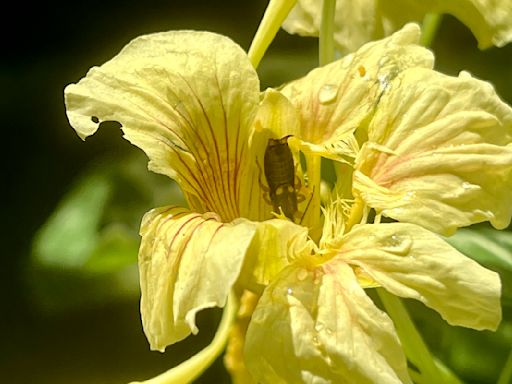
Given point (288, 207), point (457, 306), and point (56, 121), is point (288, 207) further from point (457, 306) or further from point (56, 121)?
point (56, 121)

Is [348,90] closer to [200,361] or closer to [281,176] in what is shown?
[281,176]

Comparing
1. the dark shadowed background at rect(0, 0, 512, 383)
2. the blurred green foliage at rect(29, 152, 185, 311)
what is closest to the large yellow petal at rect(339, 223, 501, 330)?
the dark shadowed background at rect(0, 0, 512, 383)

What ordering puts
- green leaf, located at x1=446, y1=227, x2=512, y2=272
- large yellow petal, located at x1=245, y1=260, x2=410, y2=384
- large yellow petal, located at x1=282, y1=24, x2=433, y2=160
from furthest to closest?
1. green leaf, located at x1=446, y1=227, x2=512, y2=272
2. large yellow petal, located at x1=282, y1=24, x2=433, y2=160
3. large yellow petal, located at x1=245, y1=260, x2=410, y2=384

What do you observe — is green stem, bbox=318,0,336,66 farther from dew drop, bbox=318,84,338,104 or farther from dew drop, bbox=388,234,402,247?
dew drop, bbox=388,234,402,247

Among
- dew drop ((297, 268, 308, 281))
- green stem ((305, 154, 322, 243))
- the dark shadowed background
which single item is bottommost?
the dark shadowed background

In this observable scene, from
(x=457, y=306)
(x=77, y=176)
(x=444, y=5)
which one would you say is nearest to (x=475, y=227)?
(x=444, y=5)

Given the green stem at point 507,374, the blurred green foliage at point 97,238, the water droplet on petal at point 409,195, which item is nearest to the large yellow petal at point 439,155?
the water droplet on petal at point 409,195

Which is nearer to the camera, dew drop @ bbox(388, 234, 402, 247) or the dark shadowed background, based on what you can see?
dew drop @ bbox(388, 234, 402, 247)

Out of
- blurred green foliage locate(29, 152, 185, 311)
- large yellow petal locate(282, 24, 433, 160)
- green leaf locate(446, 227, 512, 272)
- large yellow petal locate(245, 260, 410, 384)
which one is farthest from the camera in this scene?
blurred green foliage locate(29, 152, 185, 311)
